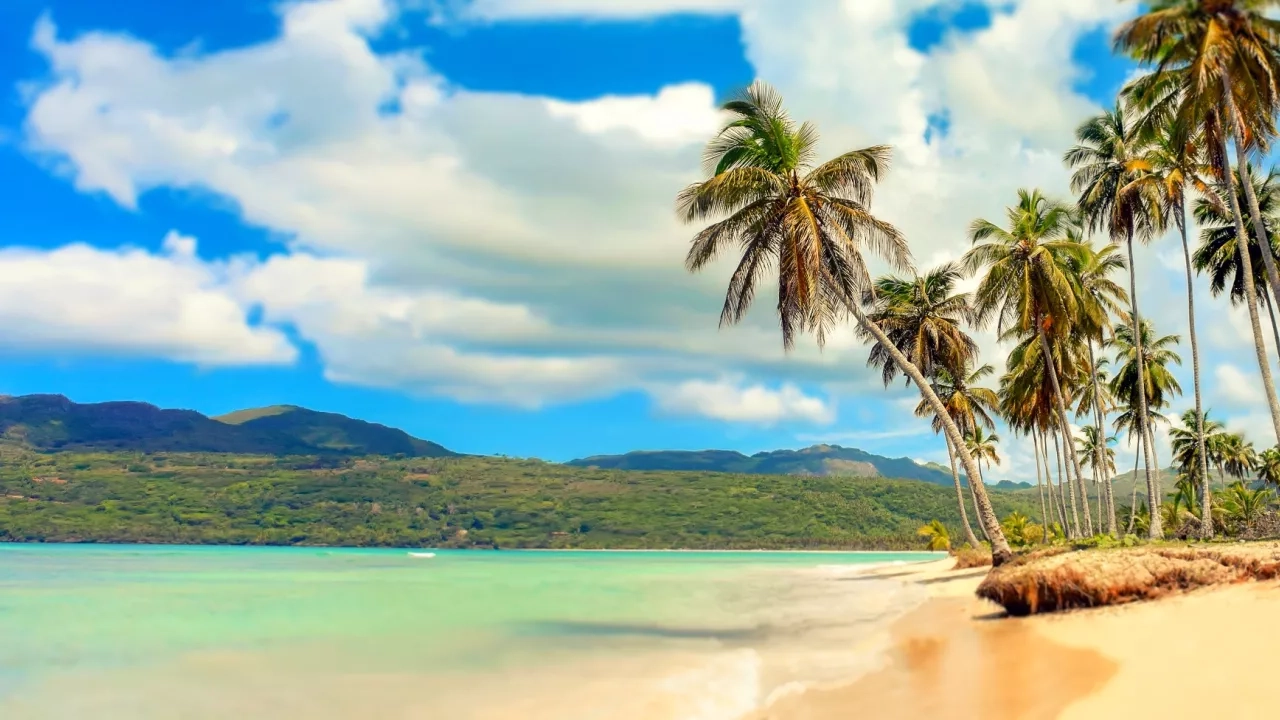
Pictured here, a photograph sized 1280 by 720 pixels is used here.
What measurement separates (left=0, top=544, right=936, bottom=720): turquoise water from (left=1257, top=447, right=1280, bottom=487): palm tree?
33.0 m

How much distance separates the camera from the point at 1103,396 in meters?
40.9

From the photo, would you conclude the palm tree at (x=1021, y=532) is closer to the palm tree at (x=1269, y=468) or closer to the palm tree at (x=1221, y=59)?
the palm tree at (x=1269, y=468)

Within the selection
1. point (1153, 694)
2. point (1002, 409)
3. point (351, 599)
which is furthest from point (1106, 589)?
point (1002, 409)

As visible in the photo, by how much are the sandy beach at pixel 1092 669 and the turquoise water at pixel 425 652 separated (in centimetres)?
131

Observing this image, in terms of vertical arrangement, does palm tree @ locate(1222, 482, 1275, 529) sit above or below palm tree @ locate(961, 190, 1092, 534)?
below

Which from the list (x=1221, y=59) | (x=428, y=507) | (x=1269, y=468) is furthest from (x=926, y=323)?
(x=428, y=507)

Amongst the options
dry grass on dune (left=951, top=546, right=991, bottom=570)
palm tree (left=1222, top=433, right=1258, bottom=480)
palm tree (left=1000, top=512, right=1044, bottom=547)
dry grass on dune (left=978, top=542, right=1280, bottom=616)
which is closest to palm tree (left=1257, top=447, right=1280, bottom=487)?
palm tree (left=1222, top=433, right=1258, bottom=480)

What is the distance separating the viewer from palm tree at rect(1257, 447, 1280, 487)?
4896 centimetres

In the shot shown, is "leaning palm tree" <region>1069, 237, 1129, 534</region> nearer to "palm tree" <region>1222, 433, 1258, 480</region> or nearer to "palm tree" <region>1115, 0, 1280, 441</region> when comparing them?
"palm tree" <region>1115, 0, 1280, 441</region>

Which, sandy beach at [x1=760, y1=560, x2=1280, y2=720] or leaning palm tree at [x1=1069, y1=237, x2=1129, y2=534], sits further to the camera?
leaning palm tree at [x1=1069, y1=237, x2=1129, y2=534]

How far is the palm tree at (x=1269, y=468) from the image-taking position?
1927 inches

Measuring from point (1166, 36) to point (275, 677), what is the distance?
864 inches

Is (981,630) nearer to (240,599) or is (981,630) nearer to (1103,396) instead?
(240,599)

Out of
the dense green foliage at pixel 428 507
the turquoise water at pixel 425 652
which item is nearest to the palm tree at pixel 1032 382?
the turquoise water at pixel 425 652
